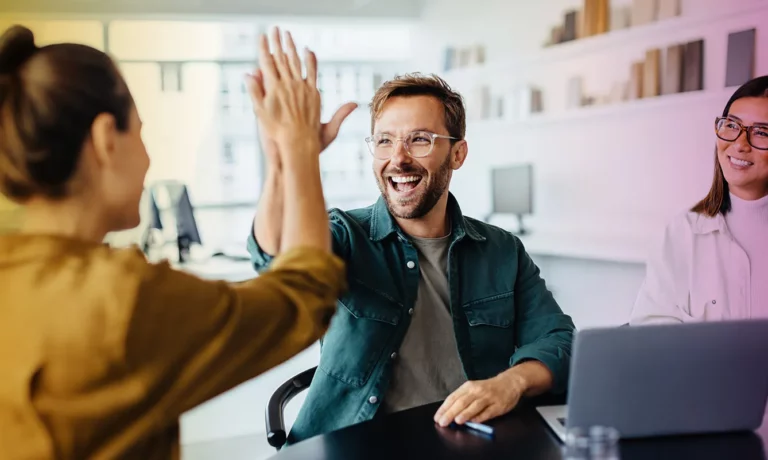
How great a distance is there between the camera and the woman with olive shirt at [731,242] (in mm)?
2096

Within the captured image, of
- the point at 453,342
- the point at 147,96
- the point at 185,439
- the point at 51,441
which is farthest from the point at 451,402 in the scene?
the point at 147,96

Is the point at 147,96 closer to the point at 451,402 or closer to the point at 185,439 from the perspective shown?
the point at 185,439

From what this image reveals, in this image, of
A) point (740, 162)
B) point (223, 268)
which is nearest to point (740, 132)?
point (740, 162)

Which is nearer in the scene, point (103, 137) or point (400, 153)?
point (103, 137)

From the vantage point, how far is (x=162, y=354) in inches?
32.8

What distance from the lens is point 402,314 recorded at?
1.68 metres

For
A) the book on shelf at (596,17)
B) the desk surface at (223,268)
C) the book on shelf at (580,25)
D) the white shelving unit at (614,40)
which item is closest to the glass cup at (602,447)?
the white shelving unit at (614,40)

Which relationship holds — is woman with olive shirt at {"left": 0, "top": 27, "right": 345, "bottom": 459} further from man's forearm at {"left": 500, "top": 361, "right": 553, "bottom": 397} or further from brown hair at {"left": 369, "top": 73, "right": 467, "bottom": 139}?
brown hair at {"left": 369, "top": 73, "right": 467, "bottom": 139}

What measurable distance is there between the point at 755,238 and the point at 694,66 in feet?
3.64

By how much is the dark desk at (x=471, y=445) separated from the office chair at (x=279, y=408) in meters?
0.29

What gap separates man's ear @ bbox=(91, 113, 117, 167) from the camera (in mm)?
881

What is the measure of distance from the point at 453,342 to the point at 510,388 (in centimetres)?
34

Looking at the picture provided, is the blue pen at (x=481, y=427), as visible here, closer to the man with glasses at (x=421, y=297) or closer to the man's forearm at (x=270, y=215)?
the man with glasses at (x=421, y=297)

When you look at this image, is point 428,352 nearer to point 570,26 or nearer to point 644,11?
point 644,11
